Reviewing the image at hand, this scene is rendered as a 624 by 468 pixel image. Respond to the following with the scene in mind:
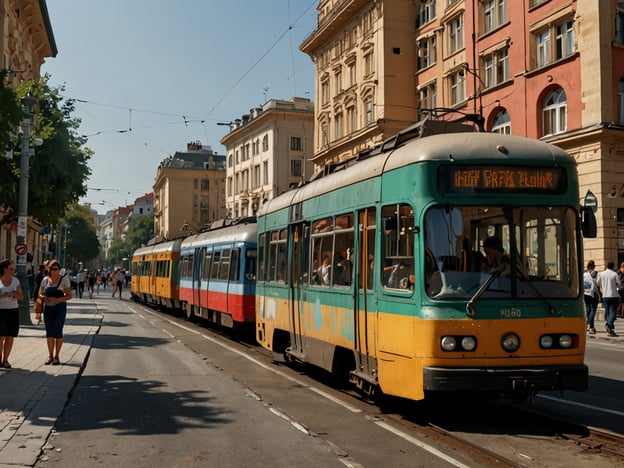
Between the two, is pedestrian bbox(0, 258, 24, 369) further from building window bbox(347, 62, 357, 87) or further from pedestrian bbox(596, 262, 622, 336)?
building window bbox(347, 62, 357, 87)

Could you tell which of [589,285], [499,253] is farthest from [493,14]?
[499,253]

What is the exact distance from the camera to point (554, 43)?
30609mm

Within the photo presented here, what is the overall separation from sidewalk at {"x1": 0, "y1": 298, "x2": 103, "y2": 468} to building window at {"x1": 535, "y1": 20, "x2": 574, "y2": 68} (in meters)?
21.5

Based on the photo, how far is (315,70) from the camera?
57750 millimetres

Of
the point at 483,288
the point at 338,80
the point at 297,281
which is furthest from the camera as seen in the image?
the point at 338,80

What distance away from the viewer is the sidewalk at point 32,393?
22.3 ft

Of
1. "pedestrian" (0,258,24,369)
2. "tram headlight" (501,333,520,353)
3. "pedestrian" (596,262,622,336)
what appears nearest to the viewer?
"tram headlight" (501,333,520,353)

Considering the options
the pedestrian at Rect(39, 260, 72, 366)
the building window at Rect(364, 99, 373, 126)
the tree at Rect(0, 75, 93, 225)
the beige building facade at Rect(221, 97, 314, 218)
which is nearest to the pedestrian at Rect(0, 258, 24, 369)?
the pedestrian at Rect(39, 260, 72, 366)

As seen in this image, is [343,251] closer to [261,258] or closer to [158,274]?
[261,258]

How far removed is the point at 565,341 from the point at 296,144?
65437 millimetres

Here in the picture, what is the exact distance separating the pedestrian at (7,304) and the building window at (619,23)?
24.1 m

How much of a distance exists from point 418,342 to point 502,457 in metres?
1.49

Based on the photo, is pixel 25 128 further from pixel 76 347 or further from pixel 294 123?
pixel 294 123

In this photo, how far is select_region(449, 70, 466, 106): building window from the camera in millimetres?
38438
